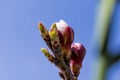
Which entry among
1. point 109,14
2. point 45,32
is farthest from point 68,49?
point 109,14

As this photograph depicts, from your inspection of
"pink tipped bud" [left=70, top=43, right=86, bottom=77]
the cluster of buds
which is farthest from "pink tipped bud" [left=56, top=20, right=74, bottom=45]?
"pink tipped bud" [left=70, top=43, right=86, bottom=77]

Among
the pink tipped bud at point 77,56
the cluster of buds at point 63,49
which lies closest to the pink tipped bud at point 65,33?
the cluster of buds at point 63,49

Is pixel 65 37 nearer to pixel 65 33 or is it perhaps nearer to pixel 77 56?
pixel 65 33

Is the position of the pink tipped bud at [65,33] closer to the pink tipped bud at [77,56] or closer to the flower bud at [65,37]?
the flower bud at [65,37]

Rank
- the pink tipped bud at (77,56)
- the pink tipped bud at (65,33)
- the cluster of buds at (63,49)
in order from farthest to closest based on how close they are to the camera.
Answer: the pink tipped bud at (77,56) → the pink tipped bud at (65,33) → the cluster of buds at (63,49)

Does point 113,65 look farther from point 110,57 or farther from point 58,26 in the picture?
point 58,26

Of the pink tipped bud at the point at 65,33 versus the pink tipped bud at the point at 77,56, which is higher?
the pink tipped bud at the point at 65,33

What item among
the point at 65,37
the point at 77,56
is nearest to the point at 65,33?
the point at 65,37

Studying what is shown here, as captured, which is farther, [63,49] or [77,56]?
[77,56]
